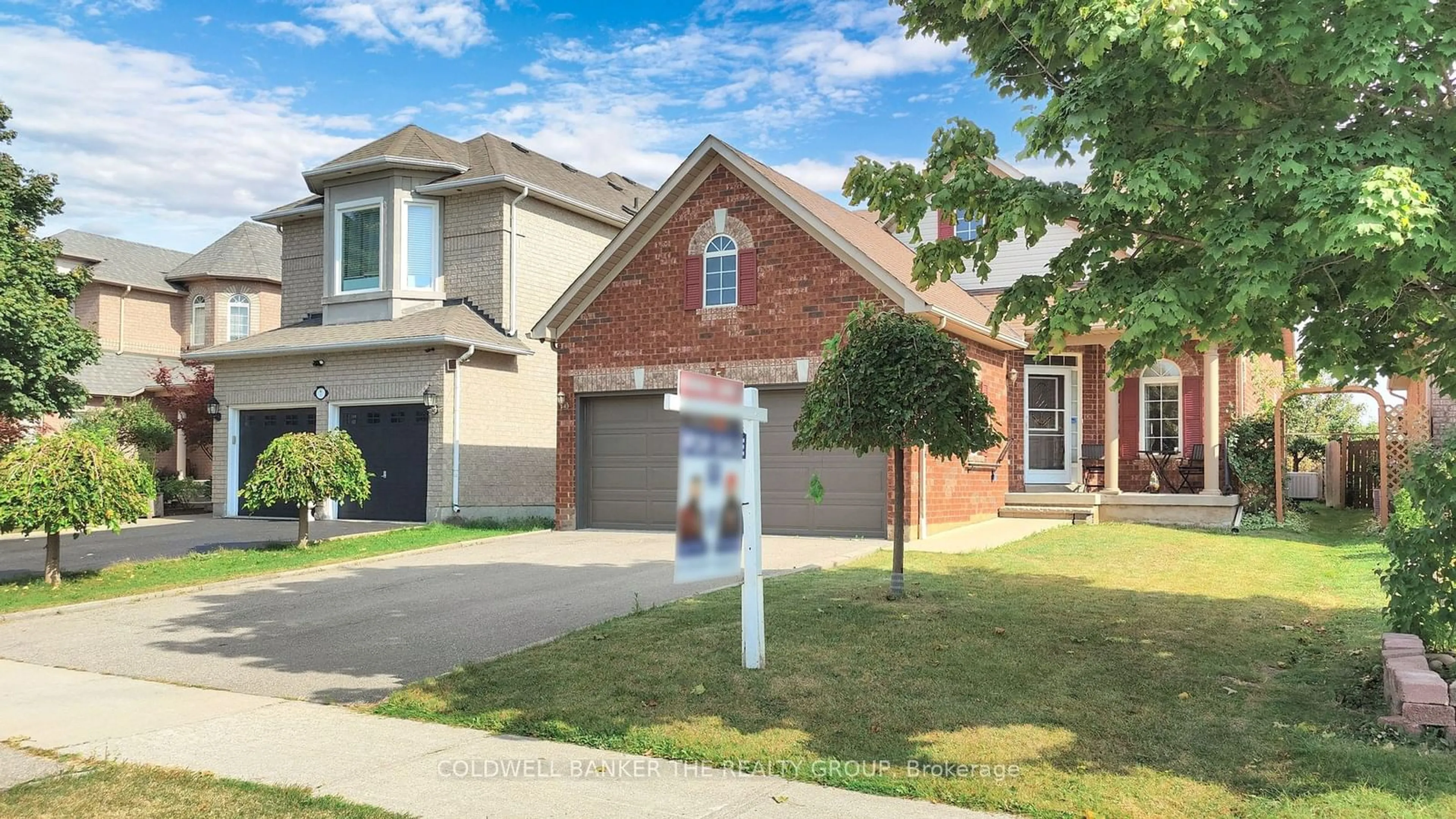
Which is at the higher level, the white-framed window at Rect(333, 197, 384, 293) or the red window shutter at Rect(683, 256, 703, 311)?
the white-framed window at Rect(333, 197, 384, 293)

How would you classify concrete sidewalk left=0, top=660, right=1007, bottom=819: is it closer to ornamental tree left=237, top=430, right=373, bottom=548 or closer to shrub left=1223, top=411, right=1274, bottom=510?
ornamental tree left=237, top=430, right=373, bottom=548

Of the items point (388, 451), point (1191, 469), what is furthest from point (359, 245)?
point (1191, 469)

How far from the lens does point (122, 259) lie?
32.5 metres

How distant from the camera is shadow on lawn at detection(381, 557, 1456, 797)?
17.5 feet

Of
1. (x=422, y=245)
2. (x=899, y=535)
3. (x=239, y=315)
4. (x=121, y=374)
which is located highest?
(x=422, y=245)

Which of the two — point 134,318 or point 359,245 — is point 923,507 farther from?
point 134,318

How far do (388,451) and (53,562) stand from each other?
312 inches

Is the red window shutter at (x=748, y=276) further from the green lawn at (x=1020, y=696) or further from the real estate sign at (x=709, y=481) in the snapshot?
the real estate sign at (x=709, y=481)

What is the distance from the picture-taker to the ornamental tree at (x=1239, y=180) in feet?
16.6

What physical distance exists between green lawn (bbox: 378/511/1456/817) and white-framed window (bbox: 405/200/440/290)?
13902 millimetres

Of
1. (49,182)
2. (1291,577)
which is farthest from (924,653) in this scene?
(49,182)

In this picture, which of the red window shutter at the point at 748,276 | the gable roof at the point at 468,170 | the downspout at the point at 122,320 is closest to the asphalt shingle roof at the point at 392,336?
the gable roof at the point at 468,170

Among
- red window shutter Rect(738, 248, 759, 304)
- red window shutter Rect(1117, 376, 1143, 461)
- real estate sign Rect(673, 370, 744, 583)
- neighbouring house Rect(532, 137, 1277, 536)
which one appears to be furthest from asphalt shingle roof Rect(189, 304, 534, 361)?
real estate sign Rect(673, 370, 744, 583)

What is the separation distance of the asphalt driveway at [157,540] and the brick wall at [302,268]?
5275 millimetres
